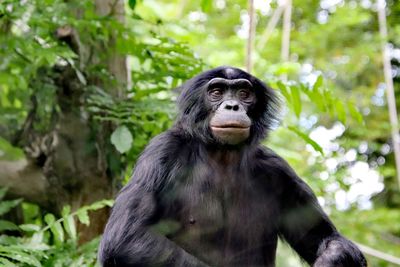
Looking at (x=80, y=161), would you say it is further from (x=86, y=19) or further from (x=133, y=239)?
(x=133, y=239)

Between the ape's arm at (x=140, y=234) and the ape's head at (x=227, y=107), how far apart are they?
1.41 ft

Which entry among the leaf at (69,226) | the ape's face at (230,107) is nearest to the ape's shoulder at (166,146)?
the ape's face at (230,107)

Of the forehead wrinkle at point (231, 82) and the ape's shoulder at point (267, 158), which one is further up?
the forehead wrinkle at point (231, 82)

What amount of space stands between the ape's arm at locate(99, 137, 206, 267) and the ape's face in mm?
446

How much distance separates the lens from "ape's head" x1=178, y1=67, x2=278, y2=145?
4.31 metres

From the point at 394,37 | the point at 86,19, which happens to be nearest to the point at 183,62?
the point at 86,19

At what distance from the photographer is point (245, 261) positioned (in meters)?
4.41

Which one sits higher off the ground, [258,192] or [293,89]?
Answer: [293,89]

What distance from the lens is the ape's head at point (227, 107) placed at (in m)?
4.31

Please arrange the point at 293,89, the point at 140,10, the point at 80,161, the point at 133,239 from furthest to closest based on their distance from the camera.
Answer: the point at 140,10 → the point at 80,161 → the point at 293,89 → the point at 133,239

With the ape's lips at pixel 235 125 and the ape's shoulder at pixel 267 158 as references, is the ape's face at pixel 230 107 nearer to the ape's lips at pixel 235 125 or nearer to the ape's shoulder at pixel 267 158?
the ape's lips at pixel 235 125

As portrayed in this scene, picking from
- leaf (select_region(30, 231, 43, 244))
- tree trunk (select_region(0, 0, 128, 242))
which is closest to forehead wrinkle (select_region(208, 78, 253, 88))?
tree trunk (select_region(0, 0, 128, 242))

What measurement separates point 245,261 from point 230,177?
57 cm

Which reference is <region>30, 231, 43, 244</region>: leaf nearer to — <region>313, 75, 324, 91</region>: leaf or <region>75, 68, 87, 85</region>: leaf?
<region>75, 68, 87, 85</region>: leaf
